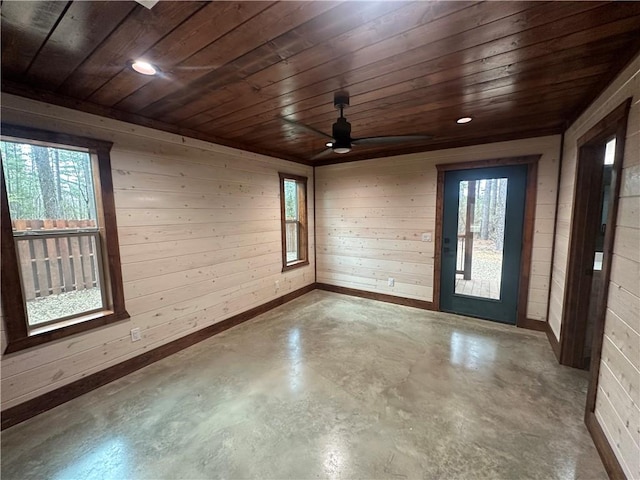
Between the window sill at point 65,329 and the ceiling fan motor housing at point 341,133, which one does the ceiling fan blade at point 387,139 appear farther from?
the window sill at point 65,329

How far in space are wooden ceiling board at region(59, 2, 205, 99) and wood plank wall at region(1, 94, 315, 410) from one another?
20.4 inches

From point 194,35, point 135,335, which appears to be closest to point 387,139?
point 194,35

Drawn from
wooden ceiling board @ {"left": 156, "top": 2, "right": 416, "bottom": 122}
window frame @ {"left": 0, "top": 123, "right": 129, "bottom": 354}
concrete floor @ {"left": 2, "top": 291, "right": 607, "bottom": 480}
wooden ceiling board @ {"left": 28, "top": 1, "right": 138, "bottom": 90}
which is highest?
wooden ceiling board @ {"left": 28, "top": 1, "right": 138, "bottom": 90}

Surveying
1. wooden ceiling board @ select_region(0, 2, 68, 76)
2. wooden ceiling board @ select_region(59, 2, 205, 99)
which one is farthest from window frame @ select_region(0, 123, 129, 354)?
wooden ceiling board @ select_region(0, 2, 68, 76)

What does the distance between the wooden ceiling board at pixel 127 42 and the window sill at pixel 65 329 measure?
1.89m

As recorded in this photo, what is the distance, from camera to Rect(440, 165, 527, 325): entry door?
3.50 m

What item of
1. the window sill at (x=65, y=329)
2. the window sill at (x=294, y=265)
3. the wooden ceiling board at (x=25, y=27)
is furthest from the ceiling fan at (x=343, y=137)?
the window sill at (x=294, y=265)

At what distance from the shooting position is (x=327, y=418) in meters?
2.01

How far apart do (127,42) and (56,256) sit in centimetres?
181

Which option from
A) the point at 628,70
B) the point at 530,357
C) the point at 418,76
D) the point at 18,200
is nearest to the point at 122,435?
the point at 18,200

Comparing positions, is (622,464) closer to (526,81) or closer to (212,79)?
(526,81)

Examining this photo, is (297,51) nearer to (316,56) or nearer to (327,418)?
(316,56)

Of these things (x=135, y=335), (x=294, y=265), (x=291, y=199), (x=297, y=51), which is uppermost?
(x=297, y=51)

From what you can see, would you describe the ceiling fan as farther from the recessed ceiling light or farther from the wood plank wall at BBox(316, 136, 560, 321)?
the wood plank wall at BBox(316, 136, 560, 321)
